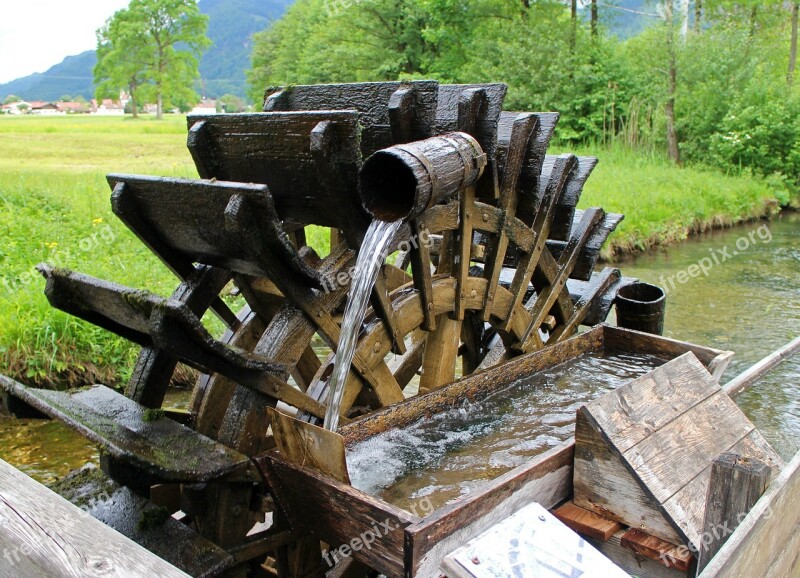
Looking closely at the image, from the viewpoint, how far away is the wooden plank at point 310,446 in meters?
2.71

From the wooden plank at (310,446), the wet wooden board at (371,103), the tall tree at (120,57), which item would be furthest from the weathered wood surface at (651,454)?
the tall tree at (120,57)

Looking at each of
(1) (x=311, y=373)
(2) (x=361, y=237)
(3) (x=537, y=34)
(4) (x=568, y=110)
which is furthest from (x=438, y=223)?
(3) (x=537, y=34)

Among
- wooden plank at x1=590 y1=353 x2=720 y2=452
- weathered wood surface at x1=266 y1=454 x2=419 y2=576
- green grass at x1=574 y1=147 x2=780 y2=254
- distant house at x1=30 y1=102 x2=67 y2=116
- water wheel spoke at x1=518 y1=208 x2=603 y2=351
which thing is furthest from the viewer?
distant house at x1=30 y1=102 x2=67 y2=116

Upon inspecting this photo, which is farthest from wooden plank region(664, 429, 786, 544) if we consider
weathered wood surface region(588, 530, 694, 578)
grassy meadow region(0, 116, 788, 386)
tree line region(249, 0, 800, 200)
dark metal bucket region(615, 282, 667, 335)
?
tree line region(249, 0, 800, 200)

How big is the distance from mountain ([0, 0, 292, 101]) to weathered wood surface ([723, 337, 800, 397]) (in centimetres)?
13582

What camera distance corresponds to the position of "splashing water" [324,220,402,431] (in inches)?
143

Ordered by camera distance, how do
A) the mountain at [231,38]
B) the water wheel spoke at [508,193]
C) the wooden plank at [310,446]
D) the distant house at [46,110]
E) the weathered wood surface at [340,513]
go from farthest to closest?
the mountain at [231,38] → the distant house at [46,110] → the water wheel spoke at [508,193] → the wooden plank at [310,446] → the weathered wood surface at [340,513]

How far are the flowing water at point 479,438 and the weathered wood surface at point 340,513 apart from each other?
541 mm

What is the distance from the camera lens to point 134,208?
384cm

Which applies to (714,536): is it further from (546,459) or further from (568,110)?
(568,110)

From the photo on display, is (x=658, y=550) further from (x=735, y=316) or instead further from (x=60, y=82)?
(x=60, y=82)

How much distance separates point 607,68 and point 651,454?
61.9 ft

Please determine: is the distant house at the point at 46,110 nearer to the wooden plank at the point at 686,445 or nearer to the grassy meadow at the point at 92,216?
the grassy meadow at the point at 92,216

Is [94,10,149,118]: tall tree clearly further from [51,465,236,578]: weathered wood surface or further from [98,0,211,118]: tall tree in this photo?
[51,465,236,578]: weathered wood surface
